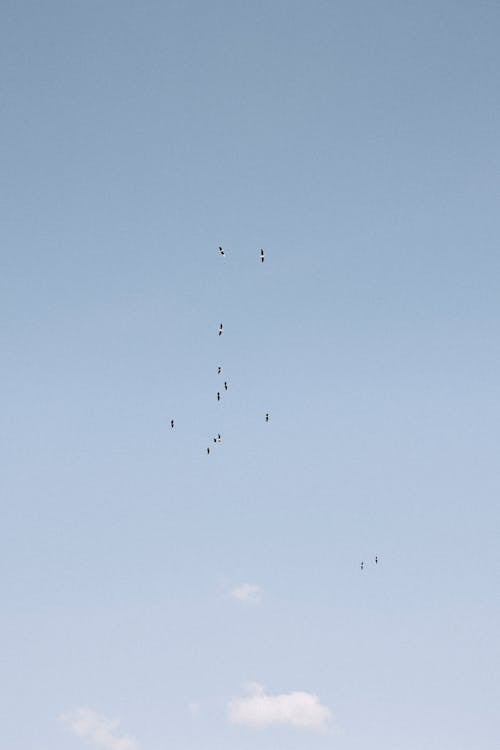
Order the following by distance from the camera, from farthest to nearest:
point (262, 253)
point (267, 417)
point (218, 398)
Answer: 1. point (267, 417)
2. point (218, 398)
3. point (262, 253)

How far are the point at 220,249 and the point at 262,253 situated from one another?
41.7ft

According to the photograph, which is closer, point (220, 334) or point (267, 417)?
point (220, 334)

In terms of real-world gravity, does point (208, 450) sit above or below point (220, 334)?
below

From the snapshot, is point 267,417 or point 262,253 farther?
point 267,417

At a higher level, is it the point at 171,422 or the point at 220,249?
the point at 220,249

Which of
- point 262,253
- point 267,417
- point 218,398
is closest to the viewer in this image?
point 262,253

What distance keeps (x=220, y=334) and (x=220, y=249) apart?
1600 cm

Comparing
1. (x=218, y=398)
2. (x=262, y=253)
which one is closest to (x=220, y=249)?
(x=262, y=253)

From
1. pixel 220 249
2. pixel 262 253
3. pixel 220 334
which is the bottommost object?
pixel 220 334

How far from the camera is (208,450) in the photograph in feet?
382

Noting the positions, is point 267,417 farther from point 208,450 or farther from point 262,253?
point 262,253

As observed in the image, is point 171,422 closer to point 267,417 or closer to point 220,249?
point 267,417

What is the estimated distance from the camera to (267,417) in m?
123

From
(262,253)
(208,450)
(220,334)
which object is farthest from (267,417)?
(262,253)
